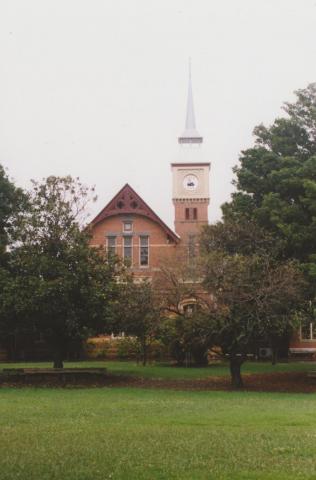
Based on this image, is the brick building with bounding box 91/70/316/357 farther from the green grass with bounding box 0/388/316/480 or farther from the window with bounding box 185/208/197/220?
the green grass with bounding box 0/388/316/480

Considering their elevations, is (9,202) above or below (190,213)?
below

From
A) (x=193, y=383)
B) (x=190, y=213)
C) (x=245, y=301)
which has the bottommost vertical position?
(x=193, y=383)

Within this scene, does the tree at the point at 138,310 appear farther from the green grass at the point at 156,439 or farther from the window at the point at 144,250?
the window at the point at 144,250

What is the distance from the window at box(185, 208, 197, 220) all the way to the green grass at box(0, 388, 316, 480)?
3782 cm

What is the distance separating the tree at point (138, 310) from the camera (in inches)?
1098

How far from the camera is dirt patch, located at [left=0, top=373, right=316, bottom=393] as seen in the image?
27.8 m

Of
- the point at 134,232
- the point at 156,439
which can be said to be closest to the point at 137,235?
the point at 134,232

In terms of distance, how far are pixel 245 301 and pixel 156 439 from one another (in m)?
14.6

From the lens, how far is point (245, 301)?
26844 millimetres

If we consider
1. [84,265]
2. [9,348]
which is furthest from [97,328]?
[9,348]

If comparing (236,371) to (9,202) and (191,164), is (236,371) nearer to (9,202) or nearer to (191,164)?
(9,202)

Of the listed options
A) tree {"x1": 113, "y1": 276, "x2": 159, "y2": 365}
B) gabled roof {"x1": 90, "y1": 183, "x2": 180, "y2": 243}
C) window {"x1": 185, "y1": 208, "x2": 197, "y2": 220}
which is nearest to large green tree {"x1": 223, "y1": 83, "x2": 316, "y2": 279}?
tree {"x1": 113, "y1": 276, "x2": 159, "y2": 365}

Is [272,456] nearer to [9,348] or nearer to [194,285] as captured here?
[194,285]

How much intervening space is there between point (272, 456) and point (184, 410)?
25.3 ft
